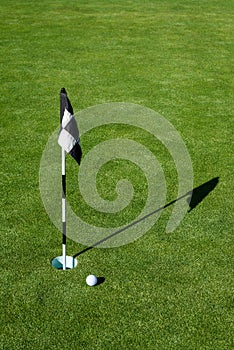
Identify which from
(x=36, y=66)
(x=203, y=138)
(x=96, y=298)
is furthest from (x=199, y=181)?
(x=36, y=66)

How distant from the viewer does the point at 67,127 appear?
702 centimetres

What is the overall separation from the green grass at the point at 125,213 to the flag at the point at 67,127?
78.8 inches

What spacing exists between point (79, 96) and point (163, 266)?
838 centimetres

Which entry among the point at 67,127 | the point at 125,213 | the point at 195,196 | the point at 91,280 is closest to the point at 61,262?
→ the point at 91,280

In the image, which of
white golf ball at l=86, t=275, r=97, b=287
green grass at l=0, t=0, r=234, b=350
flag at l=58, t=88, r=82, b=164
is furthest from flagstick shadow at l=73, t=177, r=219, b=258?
flag at l=58, t=88, r=82, b=164

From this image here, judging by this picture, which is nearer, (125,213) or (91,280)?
(91,280)

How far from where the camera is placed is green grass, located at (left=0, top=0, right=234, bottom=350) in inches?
265

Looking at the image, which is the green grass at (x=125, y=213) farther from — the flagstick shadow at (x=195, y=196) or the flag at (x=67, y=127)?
the flag at (x=67, y=127)

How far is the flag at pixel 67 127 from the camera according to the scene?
6.94 meters

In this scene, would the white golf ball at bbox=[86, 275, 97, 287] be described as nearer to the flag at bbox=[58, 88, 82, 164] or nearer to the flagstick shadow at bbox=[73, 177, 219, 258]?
the flagstick shadow at bbox=[73, 177, 219, 258]

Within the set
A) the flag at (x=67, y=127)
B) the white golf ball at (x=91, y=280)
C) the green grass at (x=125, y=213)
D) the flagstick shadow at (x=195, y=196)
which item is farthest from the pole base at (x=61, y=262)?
the flag at (x=67, y=127)

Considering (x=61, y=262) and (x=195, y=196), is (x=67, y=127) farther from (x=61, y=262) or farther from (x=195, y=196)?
(x=195, y=196)

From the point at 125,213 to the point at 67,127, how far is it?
2776 millimetres

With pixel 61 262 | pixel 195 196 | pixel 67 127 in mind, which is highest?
pixel 67 127
